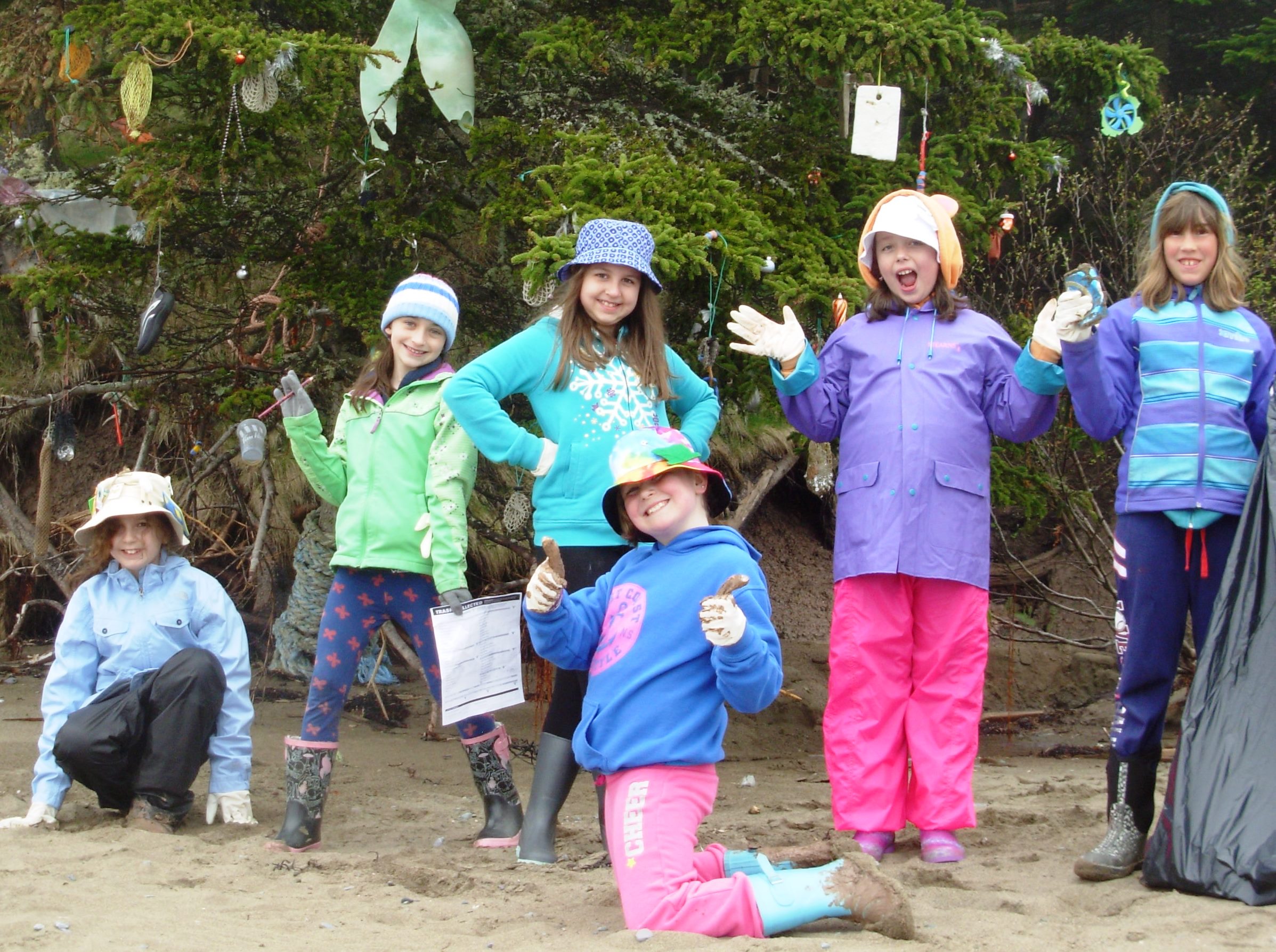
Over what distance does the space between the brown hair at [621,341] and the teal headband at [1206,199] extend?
58.5 inches

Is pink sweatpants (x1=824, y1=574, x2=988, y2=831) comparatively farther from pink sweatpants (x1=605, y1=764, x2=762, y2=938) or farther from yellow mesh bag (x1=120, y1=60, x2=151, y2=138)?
yellow mesh bag (x1=120, y1=60, x2=151, y2=138)

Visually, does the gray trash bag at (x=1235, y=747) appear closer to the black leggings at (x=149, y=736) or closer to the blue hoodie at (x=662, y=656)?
the blue hoodie at (x=662, y=656)

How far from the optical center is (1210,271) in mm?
3502

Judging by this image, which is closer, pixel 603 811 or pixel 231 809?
pixel 603 811

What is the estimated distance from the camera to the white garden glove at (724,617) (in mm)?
2670

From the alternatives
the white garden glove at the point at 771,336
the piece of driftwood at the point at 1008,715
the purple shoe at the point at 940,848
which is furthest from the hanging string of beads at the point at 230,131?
the piece of driftwood at the point at 1008,715

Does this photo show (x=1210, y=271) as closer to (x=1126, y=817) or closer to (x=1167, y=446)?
(x=1167, y=446)

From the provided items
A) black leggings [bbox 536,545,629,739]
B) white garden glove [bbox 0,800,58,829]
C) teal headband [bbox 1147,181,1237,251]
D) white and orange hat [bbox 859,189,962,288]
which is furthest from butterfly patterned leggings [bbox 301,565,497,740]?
teal headband [bbox 1147,181,1237,251]

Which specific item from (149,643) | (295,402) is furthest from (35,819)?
(295,402)

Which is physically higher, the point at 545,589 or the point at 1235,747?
the point at 545,589

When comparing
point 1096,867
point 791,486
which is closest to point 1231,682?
point 1096,867

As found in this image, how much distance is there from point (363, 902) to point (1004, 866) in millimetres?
1785

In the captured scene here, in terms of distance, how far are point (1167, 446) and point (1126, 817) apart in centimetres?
102

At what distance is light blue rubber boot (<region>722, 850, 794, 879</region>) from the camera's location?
2.85m
